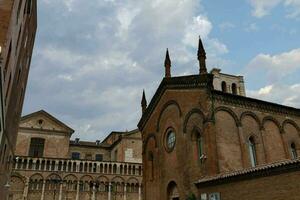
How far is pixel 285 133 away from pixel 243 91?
24.9m

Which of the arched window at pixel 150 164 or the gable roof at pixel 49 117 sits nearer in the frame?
the arched window at pixel 150 164

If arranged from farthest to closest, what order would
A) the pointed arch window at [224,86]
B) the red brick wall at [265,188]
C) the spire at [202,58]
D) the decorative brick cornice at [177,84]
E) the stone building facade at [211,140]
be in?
the pointed arch window at [224,86], the spire at [202,58], the decorative brick cornice at [177,84], the stone building facade at [211,140], the red brick wall at [265,188]

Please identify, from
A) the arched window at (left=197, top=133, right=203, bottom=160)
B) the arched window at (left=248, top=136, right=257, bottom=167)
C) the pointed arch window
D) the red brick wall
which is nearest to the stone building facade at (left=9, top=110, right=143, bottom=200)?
the pointed arch window

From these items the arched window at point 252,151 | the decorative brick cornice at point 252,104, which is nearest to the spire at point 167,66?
the decorative brick cornice at point 252,104

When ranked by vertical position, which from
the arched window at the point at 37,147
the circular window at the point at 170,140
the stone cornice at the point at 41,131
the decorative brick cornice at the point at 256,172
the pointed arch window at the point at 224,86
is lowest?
the decorative brick cornice at the point at 256,172

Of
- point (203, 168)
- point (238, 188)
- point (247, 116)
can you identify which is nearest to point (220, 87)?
point (247, 116)

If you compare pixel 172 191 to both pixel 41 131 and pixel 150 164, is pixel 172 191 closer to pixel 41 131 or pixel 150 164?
pixel 150 164

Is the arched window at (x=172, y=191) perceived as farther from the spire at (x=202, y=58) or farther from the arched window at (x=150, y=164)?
the spire at (x=202, y=58)

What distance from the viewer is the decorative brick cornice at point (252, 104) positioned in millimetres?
20062

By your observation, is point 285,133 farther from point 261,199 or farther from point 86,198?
point 86,198

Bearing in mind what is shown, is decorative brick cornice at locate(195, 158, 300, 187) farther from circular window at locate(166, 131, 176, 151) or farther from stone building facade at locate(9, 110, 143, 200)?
stone building facade at locate(9, 110, 143, 200)

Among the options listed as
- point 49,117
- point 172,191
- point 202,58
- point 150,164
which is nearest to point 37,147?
point 49,117

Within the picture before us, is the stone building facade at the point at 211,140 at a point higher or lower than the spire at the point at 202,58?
lower

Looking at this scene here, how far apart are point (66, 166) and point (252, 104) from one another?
28.9 meters
